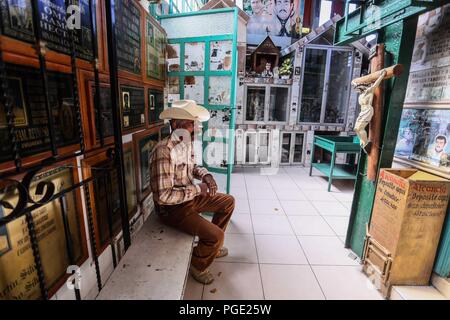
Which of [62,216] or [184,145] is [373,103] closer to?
[184,145]

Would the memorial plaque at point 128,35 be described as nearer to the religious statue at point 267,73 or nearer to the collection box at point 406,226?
the collection box at point 406,226

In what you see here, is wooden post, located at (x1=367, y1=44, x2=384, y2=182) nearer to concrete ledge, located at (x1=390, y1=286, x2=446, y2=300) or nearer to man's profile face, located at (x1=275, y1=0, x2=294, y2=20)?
concrete ledge, located at (x1=390, y1=286, x2=446, y2=300)

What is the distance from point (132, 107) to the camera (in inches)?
74.0

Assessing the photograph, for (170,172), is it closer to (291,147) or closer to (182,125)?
(182,125)

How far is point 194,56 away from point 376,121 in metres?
1.95

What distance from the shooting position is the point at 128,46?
178 centimetres

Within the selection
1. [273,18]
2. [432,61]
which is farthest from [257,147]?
[432,61]

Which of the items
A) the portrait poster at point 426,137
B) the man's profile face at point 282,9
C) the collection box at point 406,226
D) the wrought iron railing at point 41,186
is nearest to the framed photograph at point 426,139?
the portrait poster at point 426,137

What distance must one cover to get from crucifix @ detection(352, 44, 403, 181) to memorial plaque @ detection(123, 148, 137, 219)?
183 cm
